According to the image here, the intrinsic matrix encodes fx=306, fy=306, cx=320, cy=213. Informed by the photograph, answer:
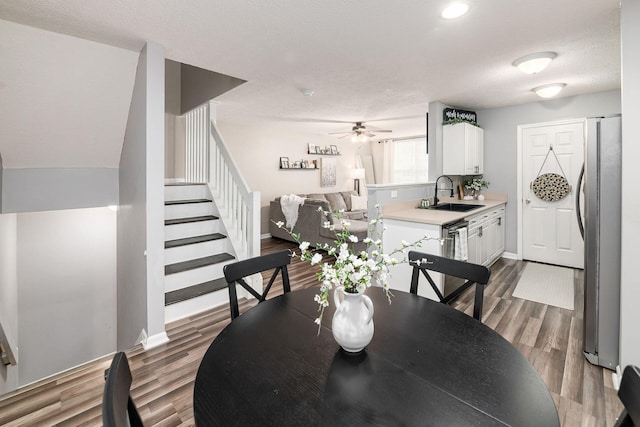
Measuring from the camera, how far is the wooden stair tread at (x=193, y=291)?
2902 mm

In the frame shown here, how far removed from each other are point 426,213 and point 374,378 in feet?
9.48

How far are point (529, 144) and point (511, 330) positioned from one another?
3.14 metres

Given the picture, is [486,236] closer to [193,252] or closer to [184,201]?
[193,252]

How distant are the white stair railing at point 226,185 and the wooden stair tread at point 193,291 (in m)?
0.42

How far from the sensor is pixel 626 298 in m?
1.91

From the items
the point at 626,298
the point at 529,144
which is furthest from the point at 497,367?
the point at 529,144

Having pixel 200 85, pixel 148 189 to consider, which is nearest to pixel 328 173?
pixel 200 85

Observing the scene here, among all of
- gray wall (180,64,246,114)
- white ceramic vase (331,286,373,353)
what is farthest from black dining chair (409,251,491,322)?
gray wall (180,64,246,114)

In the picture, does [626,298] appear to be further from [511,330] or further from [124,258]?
[124,258]

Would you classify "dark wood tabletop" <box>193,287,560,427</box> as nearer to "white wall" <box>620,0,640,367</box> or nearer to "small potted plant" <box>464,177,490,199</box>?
"white wall" <box>620,0,640,367</box>

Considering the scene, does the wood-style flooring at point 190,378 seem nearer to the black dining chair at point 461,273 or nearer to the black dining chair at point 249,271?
the black dining chair at point 249,271


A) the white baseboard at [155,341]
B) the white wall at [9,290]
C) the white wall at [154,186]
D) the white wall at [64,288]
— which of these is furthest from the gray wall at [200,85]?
the white baseboard at [155,341]

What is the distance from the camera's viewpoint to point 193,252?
11.2 feet

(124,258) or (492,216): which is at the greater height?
(492,216)
